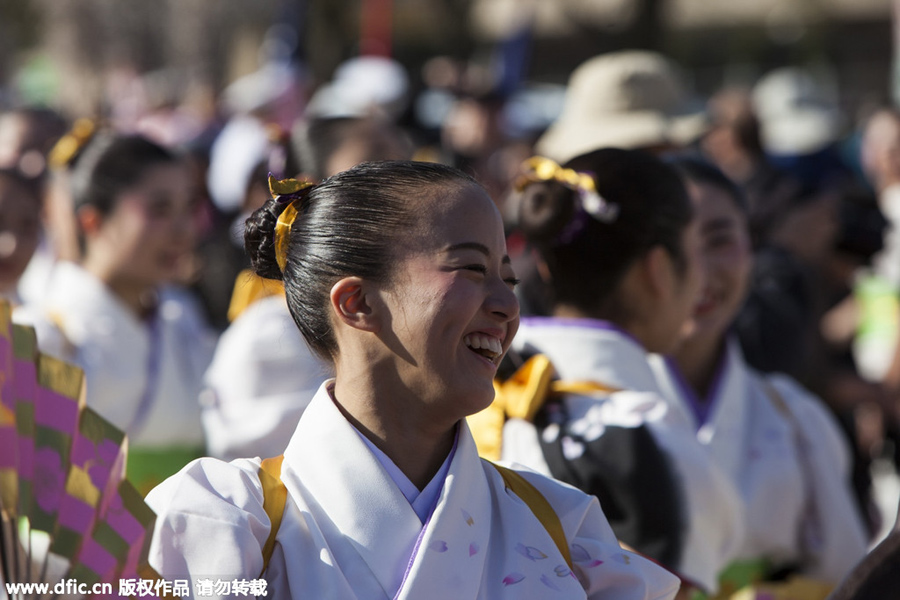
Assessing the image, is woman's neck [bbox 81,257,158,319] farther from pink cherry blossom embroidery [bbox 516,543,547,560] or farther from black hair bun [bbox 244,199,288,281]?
pink cherry blossom embroidery [bbox 516,543,547,560]

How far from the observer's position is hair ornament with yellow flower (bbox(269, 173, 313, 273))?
1887 mm

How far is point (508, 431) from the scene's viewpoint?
2371 millimetres

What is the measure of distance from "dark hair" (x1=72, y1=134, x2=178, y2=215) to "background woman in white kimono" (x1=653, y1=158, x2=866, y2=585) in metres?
1.79

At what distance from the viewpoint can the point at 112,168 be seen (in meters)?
3.83

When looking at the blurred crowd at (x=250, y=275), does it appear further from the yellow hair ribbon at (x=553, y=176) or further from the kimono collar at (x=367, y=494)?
the kimono collar at (x=367, y=494)

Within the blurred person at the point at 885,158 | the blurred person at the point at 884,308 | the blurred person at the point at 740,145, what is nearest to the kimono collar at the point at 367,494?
the blurred person at the point at 884,308

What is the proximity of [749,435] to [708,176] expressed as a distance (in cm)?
69

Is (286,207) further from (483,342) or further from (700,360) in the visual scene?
(700,360)

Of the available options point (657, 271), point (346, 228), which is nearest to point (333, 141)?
point (657, 271)

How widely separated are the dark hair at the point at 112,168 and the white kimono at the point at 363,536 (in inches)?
87.9

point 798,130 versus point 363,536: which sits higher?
point 363,536

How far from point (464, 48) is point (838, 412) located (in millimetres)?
12122

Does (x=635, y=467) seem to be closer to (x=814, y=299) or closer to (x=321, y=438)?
(x=321, y=438)

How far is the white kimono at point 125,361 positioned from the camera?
12.0ft
